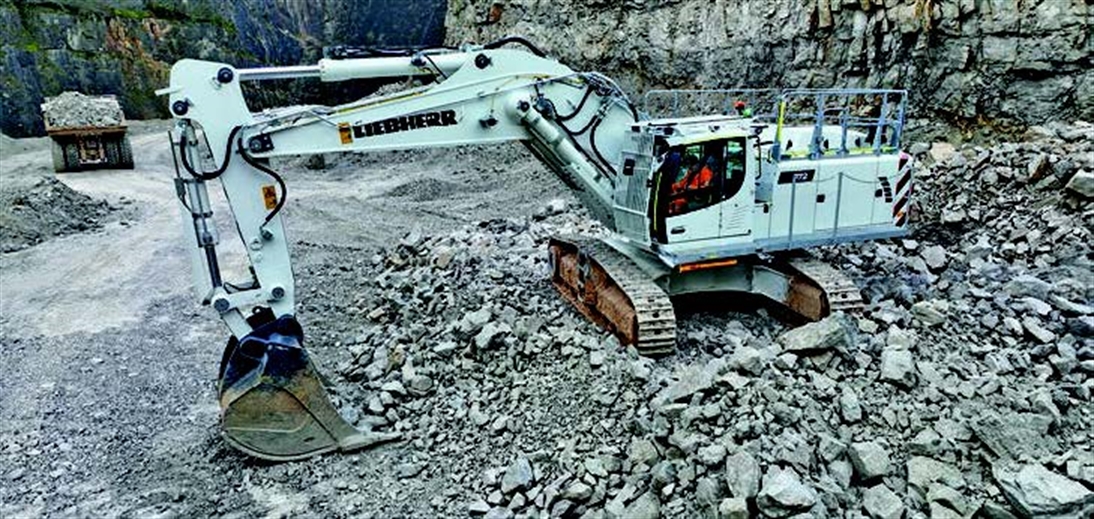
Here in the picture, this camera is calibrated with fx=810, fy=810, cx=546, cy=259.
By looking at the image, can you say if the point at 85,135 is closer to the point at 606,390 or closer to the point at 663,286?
the point at 663,286

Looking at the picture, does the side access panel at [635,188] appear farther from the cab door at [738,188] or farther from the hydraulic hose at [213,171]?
the hydraulic hose at [213,171]

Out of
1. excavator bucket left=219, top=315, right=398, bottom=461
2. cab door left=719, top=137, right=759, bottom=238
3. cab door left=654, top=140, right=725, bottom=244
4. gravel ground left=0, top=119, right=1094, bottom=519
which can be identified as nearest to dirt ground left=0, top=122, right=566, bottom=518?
gravel ground left=0, top=119, right=1094, bottom=519

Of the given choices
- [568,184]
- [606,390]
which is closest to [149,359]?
[568,184]

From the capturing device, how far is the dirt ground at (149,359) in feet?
19.9

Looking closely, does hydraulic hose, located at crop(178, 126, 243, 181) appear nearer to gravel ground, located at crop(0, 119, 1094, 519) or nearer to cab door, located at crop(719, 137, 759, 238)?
gravel ground, located at crop(0, 119, 1094, 519)

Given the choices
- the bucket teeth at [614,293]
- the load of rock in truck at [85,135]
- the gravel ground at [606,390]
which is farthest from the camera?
the load of rock in truck at [85,135]

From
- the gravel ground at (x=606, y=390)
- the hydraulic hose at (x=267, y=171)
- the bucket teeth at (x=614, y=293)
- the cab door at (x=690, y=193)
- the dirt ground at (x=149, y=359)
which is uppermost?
the hydraulic hose at (x=267, y=171)

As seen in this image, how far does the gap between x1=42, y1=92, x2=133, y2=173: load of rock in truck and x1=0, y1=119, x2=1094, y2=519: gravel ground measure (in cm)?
1069

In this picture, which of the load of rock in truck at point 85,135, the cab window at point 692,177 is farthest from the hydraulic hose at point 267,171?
the load of rock in truck at point 85,135

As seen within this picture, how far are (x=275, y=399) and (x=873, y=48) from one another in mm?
11486

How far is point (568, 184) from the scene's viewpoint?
8.07 meters

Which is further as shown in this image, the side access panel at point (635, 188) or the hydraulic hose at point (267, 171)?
the side access panel at point (635, 188)

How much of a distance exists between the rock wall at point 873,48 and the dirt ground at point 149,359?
12.5 ft

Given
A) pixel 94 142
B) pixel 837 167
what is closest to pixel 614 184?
pixel 837 167
